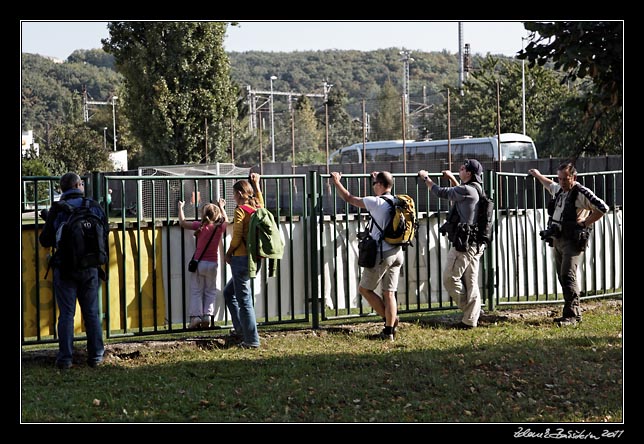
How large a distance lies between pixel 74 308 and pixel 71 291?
17cm

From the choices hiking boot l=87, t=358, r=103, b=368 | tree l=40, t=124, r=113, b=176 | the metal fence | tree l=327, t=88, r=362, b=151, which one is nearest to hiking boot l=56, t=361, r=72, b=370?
hiking boot l=87, t=358, r=103, b=368

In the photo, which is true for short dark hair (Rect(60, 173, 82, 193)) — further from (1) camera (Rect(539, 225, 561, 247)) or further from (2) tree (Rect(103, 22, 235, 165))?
(2) tree (Rect(103, 22, 235, 165))

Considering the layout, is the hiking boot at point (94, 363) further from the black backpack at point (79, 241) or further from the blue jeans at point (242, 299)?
the blue jeans at point (242, 299)

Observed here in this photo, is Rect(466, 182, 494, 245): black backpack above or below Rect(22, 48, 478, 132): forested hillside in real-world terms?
below

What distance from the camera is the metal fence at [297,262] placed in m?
8.75

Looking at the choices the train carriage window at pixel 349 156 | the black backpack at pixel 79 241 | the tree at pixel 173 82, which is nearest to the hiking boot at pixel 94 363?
the black backpack at pixel 79 241

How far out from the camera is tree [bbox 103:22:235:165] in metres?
36.5

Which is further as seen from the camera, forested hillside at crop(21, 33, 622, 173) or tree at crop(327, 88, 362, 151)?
tree at crop(327, 88, 362, 151)

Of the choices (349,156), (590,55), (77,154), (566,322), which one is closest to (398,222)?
(566,322)

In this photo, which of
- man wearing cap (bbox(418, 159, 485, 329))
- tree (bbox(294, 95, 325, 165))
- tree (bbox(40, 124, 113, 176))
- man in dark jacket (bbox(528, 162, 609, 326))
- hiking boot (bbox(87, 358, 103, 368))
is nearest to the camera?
hiking boot (bbox(87, 358, 103, 368))

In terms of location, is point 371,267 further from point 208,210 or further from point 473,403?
point 473,403
